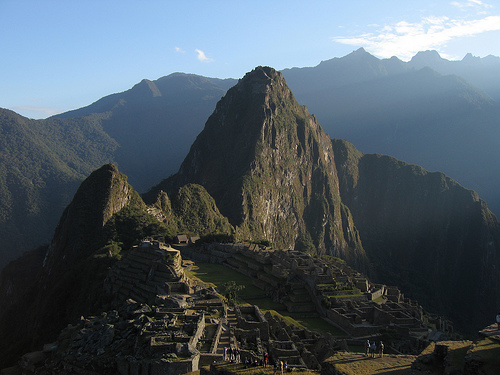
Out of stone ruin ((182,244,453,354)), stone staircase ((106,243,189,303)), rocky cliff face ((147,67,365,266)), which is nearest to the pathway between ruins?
stone staircase ((106,243,189,303))

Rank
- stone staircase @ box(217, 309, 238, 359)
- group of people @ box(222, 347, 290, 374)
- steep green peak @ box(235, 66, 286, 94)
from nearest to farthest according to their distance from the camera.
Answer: group of people @ box(222, 347, 290, 374) → stone staircase @ box(217, 309, 238, 359) → steep green peak @ box(235, 66, 286, 94)

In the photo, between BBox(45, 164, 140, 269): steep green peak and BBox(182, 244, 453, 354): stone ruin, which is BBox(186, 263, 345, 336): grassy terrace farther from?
BBox(45, 164, 140, 269): steep green peak

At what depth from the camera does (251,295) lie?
54219 mm

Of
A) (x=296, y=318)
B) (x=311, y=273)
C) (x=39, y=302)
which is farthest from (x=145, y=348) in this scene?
(x=39, y=302)

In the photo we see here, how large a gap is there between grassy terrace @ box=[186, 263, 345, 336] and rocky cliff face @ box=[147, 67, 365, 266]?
76.5m

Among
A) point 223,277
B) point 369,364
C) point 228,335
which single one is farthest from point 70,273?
point 369,364

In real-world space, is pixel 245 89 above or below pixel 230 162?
above

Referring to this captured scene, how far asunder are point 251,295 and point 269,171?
368 ft

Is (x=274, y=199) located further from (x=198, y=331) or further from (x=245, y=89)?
(x=198, y=331)

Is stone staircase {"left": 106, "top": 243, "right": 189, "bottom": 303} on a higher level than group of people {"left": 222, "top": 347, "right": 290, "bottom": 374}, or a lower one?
higher

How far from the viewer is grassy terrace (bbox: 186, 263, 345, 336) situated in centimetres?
4575

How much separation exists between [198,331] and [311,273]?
37.7 m

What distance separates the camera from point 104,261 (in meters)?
63.1

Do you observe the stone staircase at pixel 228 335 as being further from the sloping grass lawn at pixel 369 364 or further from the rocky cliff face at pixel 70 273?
the rocky cliff face at pixel 70 273
